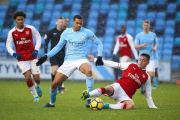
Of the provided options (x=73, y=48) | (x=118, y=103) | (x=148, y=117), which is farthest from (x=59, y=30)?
(x=148, y=117)

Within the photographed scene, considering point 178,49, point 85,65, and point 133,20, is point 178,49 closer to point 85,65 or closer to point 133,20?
point 133,20

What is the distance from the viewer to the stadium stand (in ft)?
69.9

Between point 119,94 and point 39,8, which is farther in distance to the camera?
point 39,8

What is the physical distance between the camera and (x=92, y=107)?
7012 mm

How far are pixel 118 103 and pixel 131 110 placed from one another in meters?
0.45

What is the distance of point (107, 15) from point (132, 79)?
15.9 metres

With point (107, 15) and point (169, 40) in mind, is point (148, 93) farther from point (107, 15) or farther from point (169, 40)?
point (107, 15)

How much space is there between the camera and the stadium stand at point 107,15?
2131 cm

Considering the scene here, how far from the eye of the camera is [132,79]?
291 inches

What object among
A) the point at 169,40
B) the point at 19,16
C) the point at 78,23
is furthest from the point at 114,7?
the point at 78,23

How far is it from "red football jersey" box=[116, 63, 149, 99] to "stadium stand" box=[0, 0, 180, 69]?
41.9 ft

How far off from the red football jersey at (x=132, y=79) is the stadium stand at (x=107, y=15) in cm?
1277

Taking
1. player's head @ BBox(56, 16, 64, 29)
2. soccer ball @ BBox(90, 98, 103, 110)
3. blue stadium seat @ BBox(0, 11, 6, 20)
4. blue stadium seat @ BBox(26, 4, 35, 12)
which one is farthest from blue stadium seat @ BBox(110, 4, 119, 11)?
soccer ball @ BBox(90, 98, 103, 110)

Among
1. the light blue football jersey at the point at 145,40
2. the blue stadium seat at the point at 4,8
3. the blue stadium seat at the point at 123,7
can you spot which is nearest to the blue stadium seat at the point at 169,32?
the blue stadium seat at the point at 123,7
